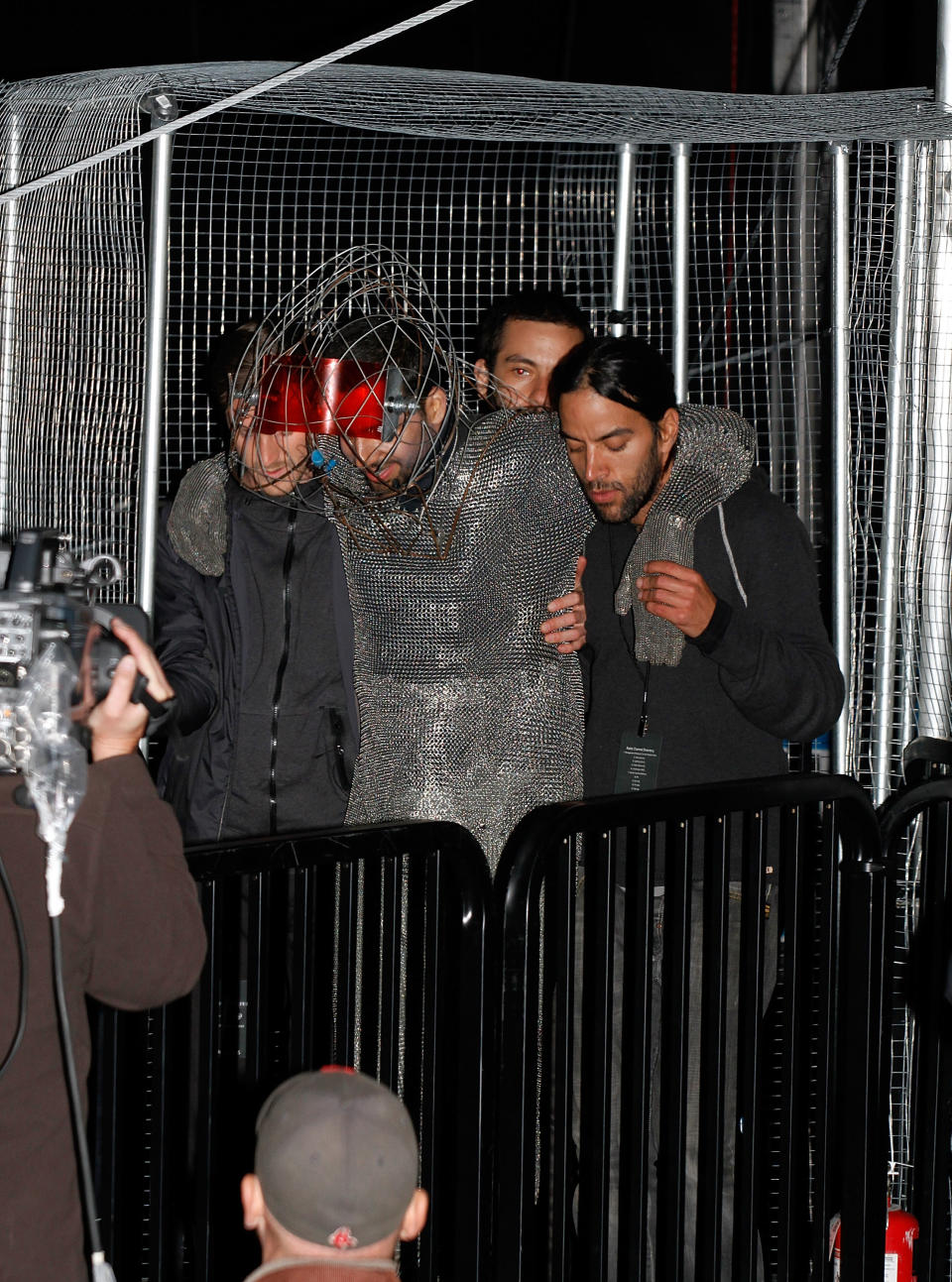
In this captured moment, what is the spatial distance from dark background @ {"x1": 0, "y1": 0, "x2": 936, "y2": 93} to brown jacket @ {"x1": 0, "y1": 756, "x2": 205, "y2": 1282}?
6.75m

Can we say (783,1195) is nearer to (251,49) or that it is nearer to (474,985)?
(474,985)

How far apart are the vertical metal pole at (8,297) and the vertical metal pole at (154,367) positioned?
438 mm

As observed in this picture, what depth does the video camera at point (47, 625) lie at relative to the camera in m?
1.62

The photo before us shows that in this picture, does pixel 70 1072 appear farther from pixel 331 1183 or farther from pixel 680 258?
pixel 680 258

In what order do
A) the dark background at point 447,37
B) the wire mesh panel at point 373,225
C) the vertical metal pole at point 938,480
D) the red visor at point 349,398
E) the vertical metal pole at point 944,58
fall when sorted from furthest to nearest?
1. the dark background at point 447,37
2. the wire mesh panel at point 373,225
3. the vertical metal pole at point 938,480
4. the vertical metal pole at point 944,58
5. the red visor at point 349,398

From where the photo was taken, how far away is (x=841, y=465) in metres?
3.92

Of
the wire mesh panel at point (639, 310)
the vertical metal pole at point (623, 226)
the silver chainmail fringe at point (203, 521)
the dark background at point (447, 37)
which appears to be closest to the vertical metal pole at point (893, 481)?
the wire mesh panel at point (639, 310)

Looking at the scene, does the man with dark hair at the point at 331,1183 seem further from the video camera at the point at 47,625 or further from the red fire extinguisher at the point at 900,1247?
the red fire extinguisher at the point at 900,1247

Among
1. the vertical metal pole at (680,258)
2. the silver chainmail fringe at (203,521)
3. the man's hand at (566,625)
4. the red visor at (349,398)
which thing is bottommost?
the man's hand at (566,625)

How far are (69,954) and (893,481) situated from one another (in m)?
2.60

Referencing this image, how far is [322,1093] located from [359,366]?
4.83ft

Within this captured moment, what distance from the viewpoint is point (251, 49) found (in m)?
8.92

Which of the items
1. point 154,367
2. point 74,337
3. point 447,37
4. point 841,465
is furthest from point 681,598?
point 447,37

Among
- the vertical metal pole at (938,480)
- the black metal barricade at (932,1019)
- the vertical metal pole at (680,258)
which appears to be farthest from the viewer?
the vertical metal pole at (680,258)
